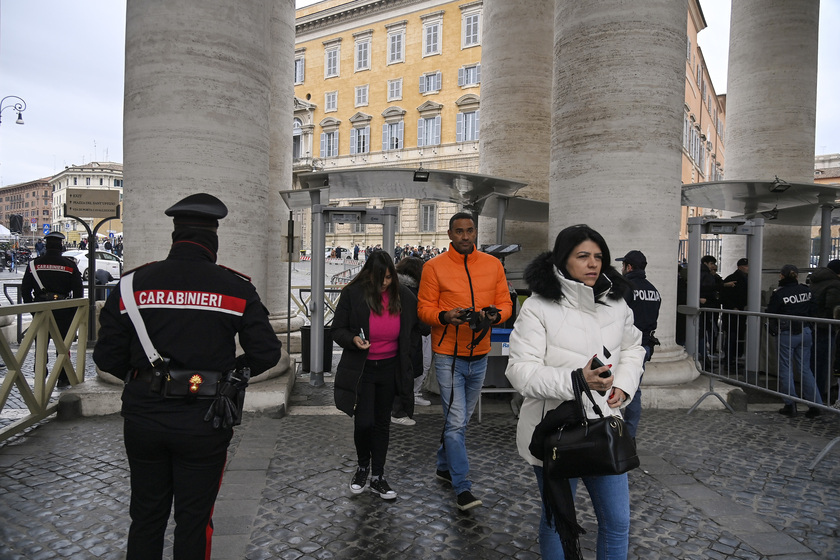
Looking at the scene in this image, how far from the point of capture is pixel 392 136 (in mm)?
50000

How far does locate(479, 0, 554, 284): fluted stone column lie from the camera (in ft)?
36.7

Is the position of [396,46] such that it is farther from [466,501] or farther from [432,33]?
[466,501]

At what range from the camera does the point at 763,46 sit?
36.6ft

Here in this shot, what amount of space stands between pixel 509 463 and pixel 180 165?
4218mm

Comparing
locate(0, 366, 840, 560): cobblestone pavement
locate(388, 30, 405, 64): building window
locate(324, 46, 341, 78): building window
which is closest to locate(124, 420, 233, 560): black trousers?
locate(0, 366, 840, 560): cobblestone pavement

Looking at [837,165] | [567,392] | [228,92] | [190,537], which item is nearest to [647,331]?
[567,392]

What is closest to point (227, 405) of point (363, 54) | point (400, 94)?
point (400, 94)

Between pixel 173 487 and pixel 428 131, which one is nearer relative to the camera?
pixel 173 487

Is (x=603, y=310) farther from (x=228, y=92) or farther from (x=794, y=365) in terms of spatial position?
(x=794, y=365)

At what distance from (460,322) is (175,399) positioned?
1989 millimetres

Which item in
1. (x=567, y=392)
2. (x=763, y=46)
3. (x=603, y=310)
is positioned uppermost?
(x=763, y=46)

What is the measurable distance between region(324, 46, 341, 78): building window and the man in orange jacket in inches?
2039

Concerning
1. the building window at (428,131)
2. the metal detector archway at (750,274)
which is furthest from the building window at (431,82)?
the metal detector archway at (750,274)

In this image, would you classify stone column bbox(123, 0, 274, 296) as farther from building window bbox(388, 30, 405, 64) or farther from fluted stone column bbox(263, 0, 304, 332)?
building window bbox(388, 30, 405, 64)
